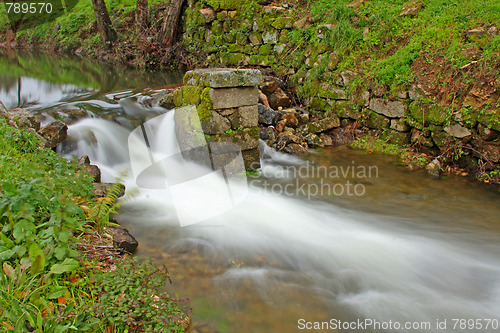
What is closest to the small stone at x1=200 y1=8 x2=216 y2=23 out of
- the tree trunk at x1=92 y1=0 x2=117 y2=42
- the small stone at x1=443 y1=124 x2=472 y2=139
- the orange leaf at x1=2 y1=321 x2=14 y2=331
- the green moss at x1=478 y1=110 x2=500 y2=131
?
the tree trunk at x1=92 y1=0 x2=117 y2=42

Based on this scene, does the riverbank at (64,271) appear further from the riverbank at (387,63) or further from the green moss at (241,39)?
the green moss at (241,39)

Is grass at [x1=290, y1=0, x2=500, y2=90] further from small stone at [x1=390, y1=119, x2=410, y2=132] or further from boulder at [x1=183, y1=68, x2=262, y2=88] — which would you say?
boulder at [x1=183, y1=68, x2=262, y2=88]

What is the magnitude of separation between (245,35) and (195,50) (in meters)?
2.66

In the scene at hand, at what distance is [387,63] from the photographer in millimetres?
6914

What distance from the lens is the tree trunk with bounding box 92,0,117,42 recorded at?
1499 centimetres

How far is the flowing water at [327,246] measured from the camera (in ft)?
9.43

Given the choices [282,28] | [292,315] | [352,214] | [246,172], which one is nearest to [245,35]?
[282,28]

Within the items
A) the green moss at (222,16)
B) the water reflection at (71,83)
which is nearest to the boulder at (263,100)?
the water reflection at (71,83)

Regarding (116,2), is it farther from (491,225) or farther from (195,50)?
(491,225)

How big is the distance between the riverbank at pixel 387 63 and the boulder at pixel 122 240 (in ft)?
17.2

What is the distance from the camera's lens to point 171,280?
313cm

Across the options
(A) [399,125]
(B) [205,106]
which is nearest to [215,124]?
(B) [205,106]

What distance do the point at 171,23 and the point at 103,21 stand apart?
4779mm

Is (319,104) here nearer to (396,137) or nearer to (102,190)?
(396,137)
